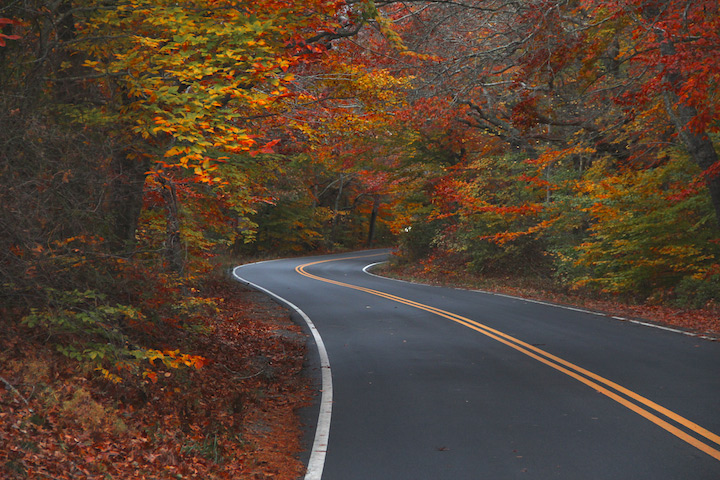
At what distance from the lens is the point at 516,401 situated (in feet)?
24.6

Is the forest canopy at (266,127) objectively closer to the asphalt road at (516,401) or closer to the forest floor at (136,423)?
the forest floor at (136,423)

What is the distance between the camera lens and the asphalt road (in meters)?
5.45

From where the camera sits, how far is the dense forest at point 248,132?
20.4ft

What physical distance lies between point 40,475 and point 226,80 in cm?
431

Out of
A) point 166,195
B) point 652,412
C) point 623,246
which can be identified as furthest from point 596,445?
point 623,246


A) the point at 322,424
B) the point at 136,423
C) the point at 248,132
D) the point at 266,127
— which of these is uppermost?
the point at 266,127

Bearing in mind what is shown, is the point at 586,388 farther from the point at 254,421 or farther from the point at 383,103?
the point at 383,103

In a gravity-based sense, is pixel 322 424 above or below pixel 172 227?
below

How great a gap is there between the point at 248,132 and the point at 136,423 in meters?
4.90

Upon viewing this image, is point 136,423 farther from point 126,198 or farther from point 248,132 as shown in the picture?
point 248,132

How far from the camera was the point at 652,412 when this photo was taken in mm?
6816

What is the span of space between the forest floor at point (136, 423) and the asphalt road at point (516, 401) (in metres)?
0.56

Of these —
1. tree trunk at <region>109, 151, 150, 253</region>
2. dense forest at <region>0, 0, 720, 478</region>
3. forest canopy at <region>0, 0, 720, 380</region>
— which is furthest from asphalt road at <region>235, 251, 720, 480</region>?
tree trunk at <region>109, 151, 150, 253</region>

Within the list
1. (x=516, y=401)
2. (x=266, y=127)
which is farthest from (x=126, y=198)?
(x=516, y=401)
